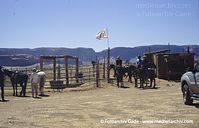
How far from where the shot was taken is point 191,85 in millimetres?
15062

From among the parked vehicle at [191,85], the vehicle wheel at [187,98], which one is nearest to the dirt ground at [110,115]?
the vehicle wheel at [187,98]

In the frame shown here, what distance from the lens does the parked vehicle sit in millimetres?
14719

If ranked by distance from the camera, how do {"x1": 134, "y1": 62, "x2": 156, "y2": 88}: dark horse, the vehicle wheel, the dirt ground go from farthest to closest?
{"x1": 134, "y1": 62, "x2": 156, "y2": 88}: dark horse, the vehicle wheel, the dirt ground

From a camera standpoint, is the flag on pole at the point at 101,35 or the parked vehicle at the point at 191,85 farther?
the flag on pole at the point at 101,35

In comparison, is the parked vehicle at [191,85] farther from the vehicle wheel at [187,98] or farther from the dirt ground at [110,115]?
the dirt ground at [110,115]

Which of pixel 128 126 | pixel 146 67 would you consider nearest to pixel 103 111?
pixel 128 126

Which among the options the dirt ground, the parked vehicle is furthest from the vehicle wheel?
the dirt ground

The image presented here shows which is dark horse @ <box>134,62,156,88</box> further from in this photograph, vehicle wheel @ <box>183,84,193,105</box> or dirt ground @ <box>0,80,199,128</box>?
vehicle wheel @ <box>183,84,193,105</box>

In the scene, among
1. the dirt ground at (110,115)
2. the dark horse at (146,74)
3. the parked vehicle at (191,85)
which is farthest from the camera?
the dark horse at (146,74)

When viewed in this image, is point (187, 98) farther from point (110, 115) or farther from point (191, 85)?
point (110, 115)

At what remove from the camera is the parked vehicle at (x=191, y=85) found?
1472cm

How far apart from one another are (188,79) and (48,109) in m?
5.42

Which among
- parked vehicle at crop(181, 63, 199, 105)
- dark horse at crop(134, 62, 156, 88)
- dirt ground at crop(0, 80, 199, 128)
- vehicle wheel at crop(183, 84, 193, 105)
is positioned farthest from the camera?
dark horse at crop(134, 62, 156, 88)

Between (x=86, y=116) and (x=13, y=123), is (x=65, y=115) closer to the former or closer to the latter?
(x=86, y=116)
